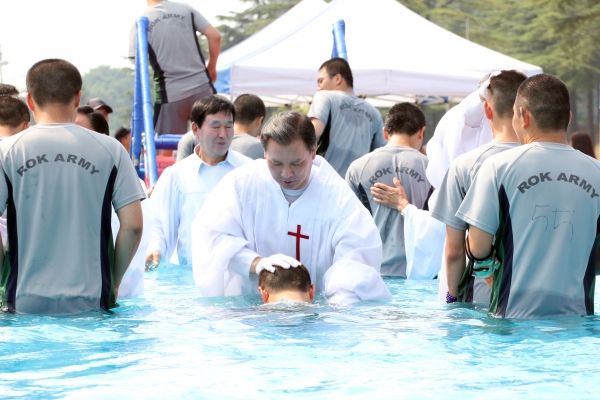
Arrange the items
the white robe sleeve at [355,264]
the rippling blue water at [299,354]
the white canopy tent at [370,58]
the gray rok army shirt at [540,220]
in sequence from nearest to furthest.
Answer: the rippling blue water at [299,354]
the gray rok army shirt at [540,220]
the white robe sleeve at [355,264]
the white canopy tent at [370,58]

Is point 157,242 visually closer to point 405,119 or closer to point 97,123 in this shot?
point 97,123

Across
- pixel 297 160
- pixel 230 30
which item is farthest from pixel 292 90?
pixel 230 30

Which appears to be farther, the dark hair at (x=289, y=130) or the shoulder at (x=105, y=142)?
the dark hair at (x=289, y=130)

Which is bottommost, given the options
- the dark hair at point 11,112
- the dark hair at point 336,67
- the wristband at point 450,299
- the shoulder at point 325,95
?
the wristband at point 450,299

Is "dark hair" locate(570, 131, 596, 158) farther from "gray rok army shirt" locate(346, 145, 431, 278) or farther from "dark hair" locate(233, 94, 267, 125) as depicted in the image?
"dark hair" locate(233, 94, 267, 125)

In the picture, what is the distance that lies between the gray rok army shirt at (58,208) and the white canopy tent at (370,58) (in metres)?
6.71

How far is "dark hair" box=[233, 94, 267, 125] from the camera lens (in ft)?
29.3

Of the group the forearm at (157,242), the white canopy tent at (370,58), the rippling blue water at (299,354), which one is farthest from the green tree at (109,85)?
the rippling blue water at (299,354)

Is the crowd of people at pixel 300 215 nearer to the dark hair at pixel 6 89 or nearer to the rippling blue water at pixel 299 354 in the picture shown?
the rippling blue water at pixel 299 354

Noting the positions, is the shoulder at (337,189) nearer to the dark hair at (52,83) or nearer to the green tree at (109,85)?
the dark hair at (52,83)

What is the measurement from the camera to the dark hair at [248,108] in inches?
352

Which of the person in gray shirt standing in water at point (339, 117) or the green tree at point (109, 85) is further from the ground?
the green tree at point (109, 85)

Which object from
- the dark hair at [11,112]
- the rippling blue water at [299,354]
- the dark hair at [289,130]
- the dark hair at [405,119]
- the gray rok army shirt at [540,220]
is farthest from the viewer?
the dark hair at [405,119]

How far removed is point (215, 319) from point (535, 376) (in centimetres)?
201
